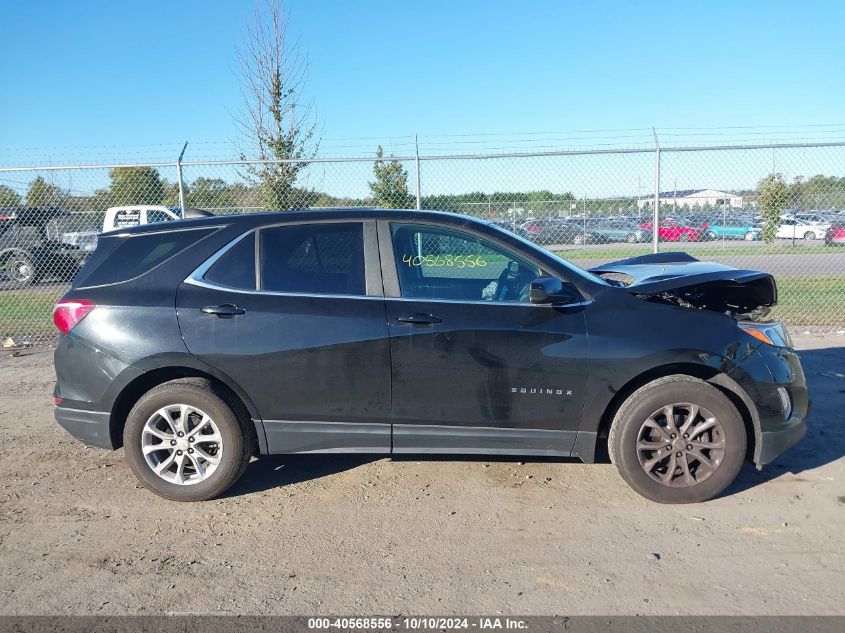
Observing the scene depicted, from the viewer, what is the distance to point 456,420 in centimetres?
415

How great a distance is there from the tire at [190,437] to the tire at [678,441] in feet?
7.54

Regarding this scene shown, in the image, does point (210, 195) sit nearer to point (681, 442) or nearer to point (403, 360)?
point (403, 360)

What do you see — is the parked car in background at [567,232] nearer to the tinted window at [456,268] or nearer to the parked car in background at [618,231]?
the parked car in background at [618,231]

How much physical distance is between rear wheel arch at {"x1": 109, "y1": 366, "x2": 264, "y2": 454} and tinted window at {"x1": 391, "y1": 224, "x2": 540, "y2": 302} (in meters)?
1.21

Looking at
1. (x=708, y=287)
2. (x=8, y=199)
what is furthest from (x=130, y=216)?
(x=708, y=287)

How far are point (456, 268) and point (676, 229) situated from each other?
7108 millimetres

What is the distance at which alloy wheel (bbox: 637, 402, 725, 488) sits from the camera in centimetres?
407

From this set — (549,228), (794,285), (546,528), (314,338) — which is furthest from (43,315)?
(794,285)

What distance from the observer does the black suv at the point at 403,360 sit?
407 centimetres

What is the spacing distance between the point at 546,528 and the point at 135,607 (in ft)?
7.03

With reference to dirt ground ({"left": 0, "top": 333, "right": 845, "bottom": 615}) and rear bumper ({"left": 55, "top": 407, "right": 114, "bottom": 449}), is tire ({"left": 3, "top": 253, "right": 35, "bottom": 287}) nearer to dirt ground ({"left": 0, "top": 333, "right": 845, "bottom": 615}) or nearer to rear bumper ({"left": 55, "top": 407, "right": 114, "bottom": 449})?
dirt ground ({"left": 0, "top": 333, "right": 845, "bottom": 615})

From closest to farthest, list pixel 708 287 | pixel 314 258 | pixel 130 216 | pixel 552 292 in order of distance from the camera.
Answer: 1. pixel 552 292
2. pixel 314 258
3. pixel 708 287
4. pixel 130 216

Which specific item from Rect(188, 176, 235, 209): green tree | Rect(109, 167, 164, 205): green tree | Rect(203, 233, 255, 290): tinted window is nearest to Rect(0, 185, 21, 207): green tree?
Rect(109, 167, 164, 205): green tree

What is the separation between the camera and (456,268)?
14.4 ft
